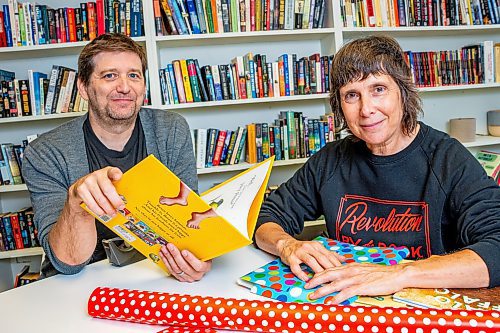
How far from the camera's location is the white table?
86 centimetres

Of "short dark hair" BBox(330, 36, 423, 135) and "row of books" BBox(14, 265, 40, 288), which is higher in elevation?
"short dark hair" BBox(330, 36, 423, 135)

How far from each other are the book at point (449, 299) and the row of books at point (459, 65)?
2.27 metres

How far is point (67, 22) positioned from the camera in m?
2.52

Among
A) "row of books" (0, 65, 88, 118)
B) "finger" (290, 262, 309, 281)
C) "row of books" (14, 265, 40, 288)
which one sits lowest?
"row of books" (14, 265, 40, 288)

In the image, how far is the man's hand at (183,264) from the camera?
98 centimetres

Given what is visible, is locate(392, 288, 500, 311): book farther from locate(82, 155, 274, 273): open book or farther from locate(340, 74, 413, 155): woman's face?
locate(340, 74, 413, 155): woman's face

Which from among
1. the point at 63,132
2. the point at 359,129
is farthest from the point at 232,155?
the point at 359,129

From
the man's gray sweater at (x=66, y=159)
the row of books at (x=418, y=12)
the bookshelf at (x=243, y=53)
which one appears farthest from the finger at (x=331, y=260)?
the row of books at (x=418, y=12)

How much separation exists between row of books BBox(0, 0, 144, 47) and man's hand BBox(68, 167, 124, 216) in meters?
1.82

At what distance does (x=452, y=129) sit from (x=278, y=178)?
3.74 ft

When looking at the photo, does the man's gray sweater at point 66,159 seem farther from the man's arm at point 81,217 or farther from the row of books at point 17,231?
the row of books at point 17,231

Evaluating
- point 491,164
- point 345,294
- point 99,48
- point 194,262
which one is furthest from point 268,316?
point 491,164

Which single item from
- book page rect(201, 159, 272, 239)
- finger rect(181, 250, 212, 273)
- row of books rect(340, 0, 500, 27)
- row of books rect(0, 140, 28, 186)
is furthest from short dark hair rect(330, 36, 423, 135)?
row of books rect(0, 140, 28, 186)

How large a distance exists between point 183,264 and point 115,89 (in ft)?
2.62
